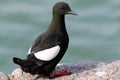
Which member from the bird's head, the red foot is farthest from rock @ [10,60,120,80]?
the bird's head

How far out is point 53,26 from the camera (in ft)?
22.1

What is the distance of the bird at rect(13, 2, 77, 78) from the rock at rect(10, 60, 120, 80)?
0.16m

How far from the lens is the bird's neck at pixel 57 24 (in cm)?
672

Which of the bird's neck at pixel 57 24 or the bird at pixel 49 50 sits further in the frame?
the bird's neck at pixel 57 24

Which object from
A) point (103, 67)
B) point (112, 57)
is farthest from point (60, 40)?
point (112, 57)

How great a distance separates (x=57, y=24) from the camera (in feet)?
22.1

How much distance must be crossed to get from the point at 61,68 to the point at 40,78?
17.8 inches

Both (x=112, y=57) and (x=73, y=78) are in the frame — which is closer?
(x=73, y=78)

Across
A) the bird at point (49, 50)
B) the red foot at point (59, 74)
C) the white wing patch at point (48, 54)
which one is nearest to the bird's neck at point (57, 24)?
the bird at point (49, 50)

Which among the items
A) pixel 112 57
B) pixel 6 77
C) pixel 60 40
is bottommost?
pixel 112 57

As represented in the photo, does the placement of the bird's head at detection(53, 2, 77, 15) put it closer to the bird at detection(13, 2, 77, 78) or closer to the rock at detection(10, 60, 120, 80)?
the bird at detection(13, 2, 77, 78)

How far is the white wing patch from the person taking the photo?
6.52 meters

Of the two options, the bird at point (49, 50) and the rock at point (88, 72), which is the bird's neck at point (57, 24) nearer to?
the bird at point (49, 50)

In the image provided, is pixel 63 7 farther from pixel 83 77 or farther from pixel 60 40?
pixel 83 77
